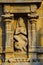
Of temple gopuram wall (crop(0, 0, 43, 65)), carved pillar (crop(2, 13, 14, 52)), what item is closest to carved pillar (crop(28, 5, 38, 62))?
temple gopuram wall (crop(0, 0, 43, 65))

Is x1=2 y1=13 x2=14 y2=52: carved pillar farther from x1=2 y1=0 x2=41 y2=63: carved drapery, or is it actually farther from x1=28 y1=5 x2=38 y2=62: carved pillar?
x1=28 y1=5 x2=38 y2=62: carved pillar

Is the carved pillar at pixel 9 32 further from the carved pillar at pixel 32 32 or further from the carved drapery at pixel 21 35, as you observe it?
the carved pillar at pixel 32 32

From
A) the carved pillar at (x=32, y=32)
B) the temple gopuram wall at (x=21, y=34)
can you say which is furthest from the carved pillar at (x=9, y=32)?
the carved pillar at (x=32, y=32)

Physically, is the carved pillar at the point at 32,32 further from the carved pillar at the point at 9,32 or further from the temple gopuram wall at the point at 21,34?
the carved pillar at the point at 9,32

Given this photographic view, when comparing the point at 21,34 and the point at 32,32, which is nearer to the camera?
the point at 32,32

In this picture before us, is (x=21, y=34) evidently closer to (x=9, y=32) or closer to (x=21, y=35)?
(x=21, y=35)

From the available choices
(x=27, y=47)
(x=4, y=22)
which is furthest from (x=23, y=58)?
(x=4, y=22)

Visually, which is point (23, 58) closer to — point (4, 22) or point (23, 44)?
point (23, 44)

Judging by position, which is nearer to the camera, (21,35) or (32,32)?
(32,32)

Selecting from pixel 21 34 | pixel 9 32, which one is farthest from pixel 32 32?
pixel 9 32

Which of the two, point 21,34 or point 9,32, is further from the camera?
point 21,34

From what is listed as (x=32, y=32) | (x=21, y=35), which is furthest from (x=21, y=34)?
(x=32, y=32)

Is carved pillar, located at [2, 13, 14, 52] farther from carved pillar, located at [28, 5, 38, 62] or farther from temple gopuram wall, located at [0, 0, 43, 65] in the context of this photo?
carved pillar, located at [28, 5, 38, 62]

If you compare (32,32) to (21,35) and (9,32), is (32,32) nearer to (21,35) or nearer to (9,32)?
(21,35)
